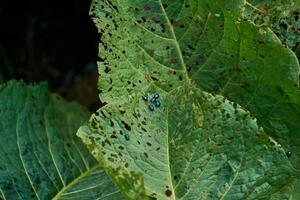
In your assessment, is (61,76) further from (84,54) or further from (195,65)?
(195,65)

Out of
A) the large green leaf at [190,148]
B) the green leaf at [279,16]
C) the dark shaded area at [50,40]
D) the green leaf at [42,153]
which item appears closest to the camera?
the large green leaf at [190,148]

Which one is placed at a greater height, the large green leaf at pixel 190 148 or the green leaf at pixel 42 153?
the large green leaf at pixel 190 148

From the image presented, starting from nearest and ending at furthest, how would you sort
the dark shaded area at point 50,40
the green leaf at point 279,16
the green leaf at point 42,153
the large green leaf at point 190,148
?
the large green leaf at point 190,148 < the green leaf at point 279,16 < the green leaf at point 42,153 < the dark shaded area at point 50,40

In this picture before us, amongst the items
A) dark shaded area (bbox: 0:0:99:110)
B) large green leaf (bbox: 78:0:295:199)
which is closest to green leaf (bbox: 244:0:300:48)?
large green leaf (bbox: 78:0:295:199)

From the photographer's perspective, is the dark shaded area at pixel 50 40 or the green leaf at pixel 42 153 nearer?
the green leaf at pixel 42 153

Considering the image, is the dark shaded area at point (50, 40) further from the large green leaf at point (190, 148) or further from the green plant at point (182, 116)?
the large green leaf at point (190, 148)

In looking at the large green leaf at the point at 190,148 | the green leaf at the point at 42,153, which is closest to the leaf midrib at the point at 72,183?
the green leaf at the point at 42,153
